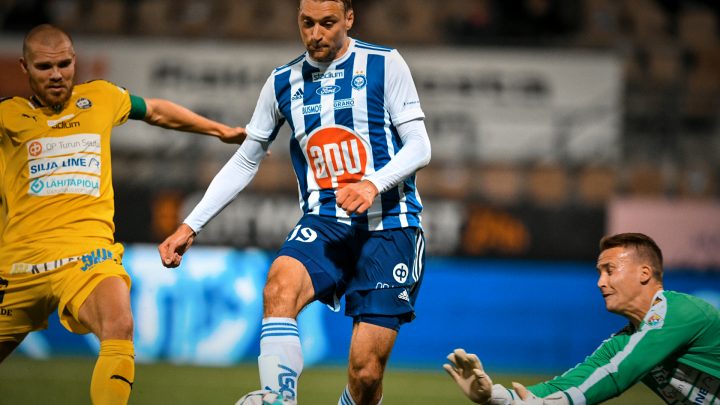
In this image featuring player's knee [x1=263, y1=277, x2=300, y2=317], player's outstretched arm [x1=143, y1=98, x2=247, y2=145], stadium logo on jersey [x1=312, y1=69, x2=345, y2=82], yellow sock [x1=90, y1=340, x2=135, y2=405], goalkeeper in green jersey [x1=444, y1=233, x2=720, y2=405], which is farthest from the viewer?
player's outstretched arm [x1=143, y1=98, x2=247, y2=145]

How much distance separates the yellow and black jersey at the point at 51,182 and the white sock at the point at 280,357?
3.97ft

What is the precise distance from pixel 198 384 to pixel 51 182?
145 inches

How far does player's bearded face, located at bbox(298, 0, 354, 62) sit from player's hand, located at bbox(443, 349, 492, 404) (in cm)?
174

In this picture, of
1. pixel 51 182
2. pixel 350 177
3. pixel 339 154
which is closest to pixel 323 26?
pixel 339 154

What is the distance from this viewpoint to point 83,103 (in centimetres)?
516

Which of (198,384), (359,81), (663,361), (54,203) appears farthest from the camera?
(198,384)

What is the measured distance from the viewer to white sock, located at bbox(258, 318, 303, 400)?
13.8ft

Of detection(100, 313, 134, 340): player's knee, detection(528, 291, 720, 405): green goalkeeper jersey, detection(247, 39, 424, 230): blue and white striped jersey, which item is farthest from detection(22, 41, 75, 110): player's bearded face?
detection(528, 291, 720, 405): green goalkeeper jersey

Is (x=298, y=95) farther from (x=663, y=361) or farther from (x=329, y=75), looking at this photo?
→ (x=663, y=361)

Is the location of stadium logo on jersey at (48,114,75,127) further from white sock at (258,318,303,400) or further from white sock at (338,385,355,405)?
white sock at (338,385,355,405)

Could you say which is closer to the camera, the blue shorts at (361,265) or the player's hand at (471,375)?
the player's hand at (471,375)

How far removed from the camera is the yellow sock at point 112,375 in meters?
4.56

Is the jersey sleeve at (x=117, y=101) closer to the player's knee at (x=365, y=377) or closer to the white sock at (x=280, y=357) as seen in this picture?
the white sock at (x=280, y=357)

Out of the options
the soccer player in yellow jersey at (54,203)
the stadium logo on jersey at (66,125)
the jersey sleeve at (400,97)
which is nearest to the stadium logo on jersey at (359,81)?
the jersey sleeve at (400,97)
